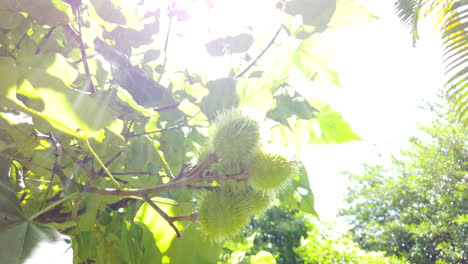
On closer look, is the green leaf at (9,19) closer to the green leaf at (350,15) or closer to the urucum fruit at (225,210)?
the urucum fruit at (225,210)

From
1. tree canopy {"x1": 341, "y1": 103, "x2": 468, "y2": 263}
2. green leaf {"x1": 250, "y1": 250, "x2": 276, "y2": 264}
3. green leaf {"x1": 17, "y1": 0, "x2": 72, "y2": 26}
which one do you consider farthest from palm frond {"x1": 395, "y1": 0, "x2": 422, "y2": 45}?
tree canopy {"x1": 341, "y1": 103, "x2": 468, "y2": 263}

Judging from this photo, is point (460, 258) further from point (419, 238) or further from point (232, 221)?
point (232, 221)

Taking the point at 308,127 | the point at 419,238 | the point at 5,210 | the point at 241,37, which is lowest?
the point at 419,238

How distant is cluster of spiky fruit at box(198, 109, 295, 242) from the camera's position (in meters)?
1.18

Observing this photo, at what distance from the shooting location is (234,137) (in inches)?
47.0

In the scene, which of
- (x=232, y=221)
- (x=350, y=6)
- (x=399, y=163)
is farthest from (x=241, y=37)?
(x=399, y=163)

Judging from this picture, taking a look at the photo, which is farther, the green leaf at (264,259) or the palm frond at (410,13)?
the palm frond at (410,13)

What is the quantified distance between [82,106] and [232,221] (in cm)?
61

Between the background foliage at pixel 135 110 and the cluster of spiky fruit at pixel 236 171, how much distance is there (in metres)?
0.07

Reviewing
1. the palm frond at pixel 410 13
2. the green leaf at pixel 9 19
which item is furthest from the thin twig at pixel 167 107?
the palm frond at pixel 410 13

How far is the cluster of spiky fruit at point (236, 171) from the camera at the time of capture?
46.6 inches

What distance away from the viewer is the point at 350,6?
1.33 m

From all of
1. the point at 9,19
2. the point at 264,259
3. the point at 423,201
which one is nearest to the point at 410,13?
the point at 264,259

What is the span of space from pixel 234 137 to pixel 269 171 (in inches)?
5.9
